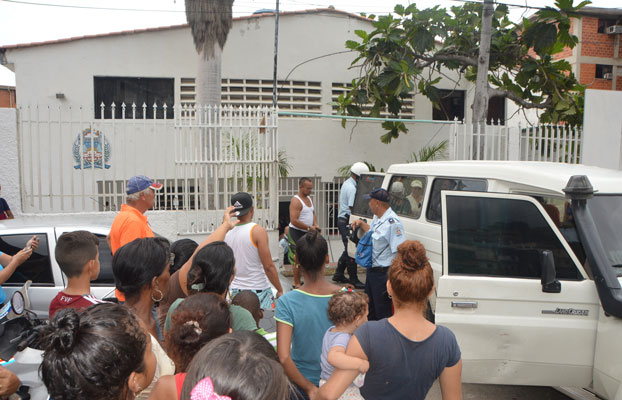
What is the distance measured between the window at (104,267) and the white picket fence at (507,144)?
6593mm

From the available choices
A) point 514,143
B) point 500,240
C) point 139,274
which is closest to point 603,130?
point 514,143

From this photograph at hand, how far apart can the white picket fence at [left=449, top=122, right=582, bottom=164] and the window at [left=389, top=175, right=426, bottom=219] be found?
3677 mm

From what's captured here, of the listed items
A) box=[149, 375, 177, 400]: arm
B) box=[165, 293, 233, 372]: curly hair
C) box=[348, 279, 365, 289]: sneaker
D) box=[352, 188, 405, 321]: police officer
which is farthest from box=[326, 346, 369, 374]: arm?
box=[348, 279, 365, 289]: sneaker

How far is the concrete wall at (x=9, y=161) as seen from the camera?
7598 mm

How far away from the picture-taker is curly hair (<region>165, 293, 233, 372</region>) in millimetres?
2113

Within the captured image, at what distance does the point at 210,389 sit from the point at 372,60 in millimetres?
10670

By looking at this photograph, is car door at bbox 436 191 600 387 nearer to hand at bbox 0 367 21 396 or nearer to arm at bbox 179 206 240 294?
arm at bbox 179 206 240 294

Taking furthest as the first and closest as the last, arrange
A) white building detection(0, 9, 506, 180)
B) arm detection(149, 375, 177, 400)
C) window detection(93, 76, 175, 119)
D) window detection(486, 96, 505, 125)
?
window detection(486, 96, 505, 125), window detection(93, 76, 175, 119), white building detection(0, 9, 506, 180), arm detection(149, 375, 177, 400)

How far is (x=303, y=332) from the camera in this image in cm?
282

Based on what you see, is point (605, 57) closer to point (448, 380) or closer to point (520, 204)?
point (520, 204)

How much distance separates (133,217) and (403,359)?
2777mm

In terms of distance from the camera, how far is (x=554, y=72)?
1099cm

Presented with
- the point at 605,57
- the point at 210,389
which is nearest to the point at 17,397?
the point at 210,389

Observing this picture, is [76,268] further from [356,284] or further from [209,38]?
[209,38]
